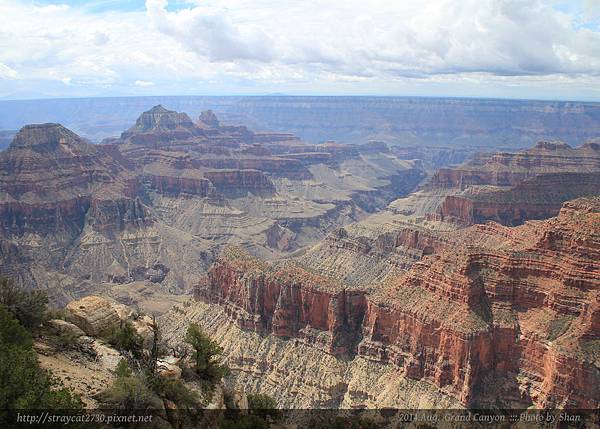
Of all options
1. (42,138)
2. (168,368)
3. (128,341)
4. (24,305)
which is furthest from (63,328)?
(42,138)

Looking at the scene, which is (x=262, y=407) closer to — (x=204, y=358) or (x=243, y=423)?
(x=204, y=358)

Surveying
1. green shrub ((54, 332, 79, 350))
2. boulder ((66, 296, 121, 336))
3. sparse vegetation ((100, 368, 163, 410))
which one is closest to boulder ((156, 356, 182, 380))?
sparse vegetation ((100, 368, 163, 410))

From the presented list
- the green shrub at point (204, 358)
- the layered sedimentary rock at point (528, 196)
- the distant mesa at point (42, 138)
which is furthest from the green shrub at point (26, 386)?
the distant mesa at point (42, 138)

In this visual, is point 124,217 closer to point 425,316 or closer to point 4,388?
point 425,316

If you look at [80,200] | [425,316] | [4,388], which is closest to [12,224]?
[80,200]

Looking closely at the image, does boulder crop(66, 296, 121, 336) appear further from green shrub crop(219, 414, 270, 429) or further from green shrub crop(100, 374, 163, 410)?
green shrub crop(219, 414, 270, 429)

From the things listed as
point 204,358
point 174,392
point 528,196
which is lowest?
point 204,358
